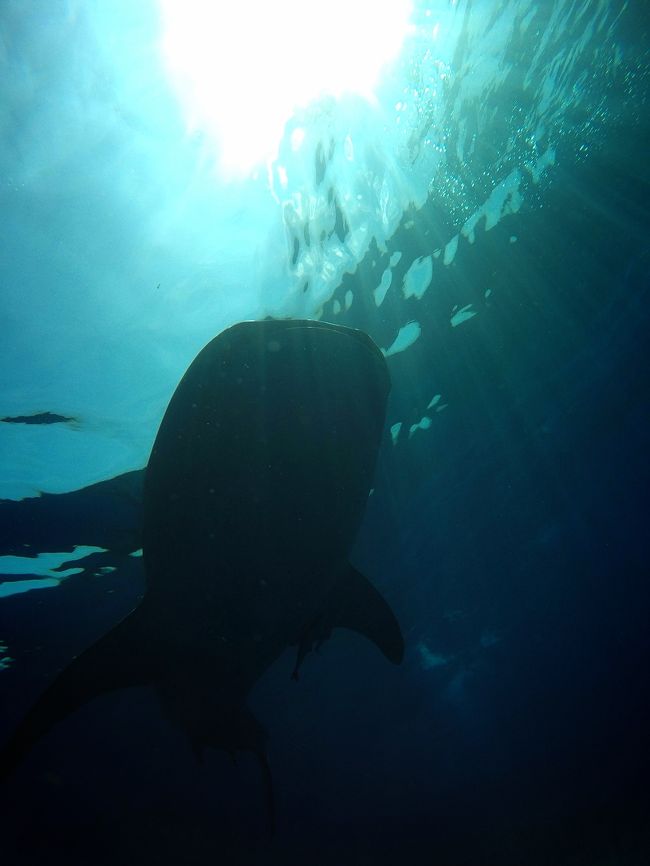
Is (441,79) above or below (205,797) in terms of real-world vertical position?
above

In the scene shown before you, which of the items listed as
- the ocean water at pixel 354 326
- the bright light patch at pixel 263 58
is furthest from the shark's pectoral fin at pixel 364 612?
the bright light patch at pixel 263 58

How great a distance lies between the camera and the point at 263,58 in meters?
5.12

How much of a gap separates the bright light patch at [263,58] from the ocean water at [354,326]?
0.05m

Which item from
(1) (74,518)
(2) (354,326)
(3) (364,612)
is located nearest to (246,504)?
(3) (364,612)

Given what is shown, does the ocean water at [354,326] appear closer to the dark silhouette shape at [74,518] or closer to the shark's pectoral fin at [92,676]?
the dark silhouette shape at [74,518]

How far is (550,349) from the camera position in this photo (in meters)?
10.8

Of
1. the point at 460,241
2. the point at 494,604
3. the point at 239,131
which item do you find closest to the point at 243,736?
the point at 239,131

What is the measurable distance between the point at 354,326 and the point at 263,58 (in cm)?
452

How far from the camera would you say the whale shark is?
99.7 inches

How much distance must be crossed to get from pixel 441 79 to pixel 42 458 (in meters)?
8.81

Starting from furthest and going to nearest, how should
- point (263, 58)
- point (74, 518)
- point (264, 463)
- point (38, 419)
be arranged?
point (74, 518) < point (38, 419) < point (263, 58) < point (264, 463)

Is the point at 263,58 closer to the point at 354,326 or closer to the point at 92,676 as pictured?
the point at 354,326

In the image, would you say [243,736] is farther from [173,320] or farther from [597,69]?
[597,69]

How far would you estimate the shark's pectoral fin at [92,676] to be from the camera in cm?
425
